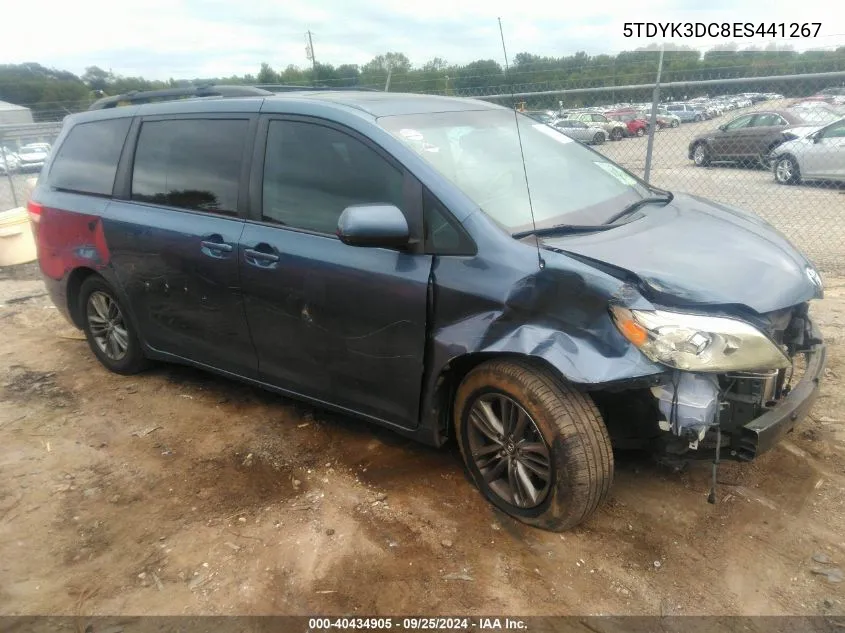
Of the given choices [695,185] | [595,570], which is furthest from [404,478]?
[695,185]

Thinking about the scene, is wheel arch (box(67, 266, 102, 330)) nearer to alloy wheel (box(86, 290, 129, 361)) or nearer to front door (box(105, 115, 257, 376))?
alloy wheel (box(86, 290, 129, 361))

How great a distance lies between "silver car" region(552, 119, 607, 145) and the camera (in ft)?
16.2

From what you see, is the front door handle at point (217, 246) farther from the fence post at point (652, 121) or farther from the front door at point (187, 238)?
the fence post at point (652, 121)

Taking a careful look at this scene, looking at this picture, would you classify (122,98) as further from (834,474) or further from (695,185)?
(695,185)

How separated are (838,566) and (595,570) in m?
0.95

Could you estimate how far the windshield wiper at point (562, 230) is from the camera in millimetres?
2588

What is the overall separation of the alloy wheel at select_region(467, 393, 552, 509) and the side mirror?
0.79m

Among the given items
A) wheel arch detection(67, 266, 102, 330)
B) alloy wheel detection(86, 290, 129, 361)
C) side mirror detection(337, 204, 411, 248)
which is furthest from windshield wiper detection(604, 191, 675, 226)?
wheel arch detection(67, 266, 102, 330)

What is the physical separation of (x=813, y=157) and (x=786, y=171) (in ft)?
1.56

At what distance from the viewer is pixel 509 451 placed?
2.64m

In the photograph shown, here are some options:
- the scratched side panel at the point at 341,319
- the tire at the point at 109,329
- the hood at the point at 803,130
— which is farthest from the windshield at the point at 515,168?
the hood at the point at 803,130

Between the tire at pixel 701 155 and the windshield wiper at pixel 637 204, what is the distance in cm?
759

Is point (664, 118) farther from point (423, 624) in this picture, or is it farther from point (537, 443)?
point (423, 624)

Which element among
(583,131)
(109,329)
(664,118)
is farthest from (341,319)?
(664,118)
